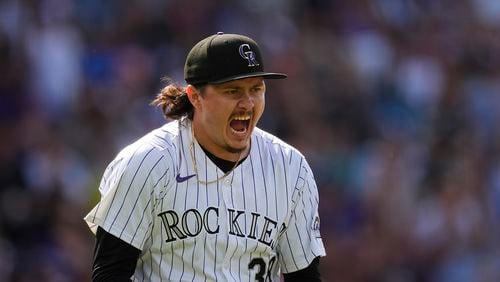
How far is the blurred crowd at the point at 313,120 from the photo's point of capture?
9.11m

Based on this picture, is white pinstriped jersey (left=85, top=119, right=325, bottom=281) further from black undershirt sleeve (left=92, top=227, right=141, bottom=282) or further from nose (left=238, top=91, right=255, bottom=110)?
nose (left=238, top=91, right=255, bottom=110)

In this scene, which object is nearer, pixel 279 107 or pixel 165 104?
pixel 165 104

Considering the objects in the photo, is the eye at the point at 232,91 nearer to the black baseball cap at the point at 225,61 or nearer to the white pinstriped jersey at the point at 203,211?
the black baseball cap at the point at 225,61

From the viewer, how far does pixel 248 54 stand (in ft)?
16.0

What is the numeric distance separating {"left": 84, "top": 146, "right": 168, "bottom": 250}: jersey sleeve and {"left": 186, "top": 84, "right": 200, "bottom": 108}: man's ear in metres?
0.30

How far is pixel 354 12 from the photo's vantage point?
11.2 m

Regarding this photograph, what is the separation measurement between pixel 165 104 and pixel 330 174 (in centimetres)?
480

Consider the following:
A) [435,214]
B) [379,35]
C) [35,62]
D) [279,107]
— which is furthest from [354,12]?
[35,62]

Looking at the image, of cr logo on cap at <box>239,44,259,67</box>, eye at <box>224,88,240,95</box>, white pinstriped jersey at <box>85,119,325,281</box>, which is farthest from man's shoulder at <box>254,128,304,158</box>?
cr logo on cap at <box>239,44,259,67</box>

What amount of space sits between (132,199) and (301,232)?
0.79m

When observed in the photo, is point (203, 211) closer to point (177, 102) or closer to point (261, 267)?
point (261, 267)

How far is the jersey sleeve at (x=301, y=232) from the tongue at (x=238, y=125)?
1.21ft

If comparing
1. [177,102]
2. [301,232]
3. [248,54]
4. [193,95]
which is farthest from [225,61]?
[301,232]

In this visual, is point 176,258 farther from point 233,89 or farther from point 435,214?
point 435,214
